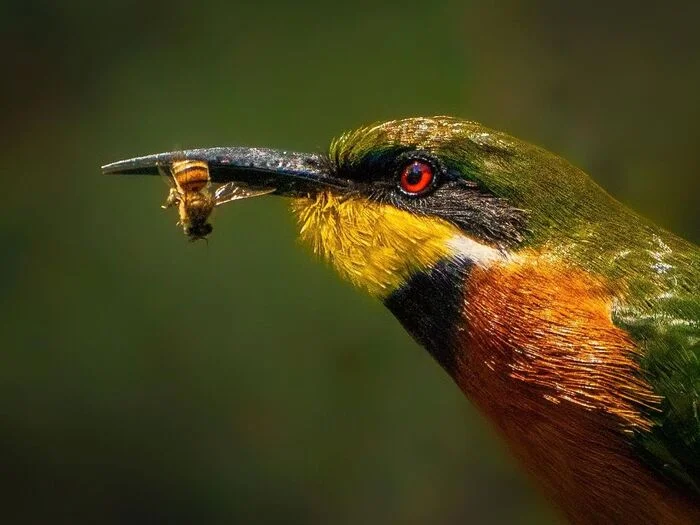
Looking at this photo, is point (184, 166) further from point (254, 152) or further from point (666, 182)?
point (666, 182)

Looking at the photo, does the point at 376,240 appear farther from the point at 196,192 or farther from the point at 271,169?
the point at 196,192

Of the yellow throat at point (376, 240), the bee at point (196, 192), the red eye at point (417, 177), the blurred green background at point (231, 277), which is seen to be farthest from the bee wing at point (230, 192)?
the blurred green background at point (231, 277)

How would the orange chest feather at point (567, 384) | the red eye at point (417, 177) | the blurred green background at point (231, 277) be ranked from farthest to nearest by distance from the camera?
the blurred green background at point (231, 277) → the red eye at point (417, 177) → the orange chest feather at point (567, 384)

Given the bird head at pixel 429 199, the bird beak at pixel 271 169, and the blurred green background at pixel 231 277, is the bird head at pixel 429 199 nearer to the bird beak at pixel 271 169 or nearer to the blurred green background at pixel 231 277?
the bird beak at pixel 271 169

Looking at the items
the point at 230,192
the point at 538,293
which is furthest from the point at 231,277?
the point at 538,293

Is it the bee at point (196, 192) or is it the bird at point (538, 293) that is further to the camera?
the bee at point (196, 192)

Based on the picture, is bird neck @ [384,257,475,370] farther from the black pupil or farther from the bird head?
the black pupil

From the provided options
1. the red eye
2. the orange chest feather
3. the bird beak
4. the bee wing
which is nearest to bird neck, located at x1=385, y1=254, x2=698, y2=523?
the orange chest feather
